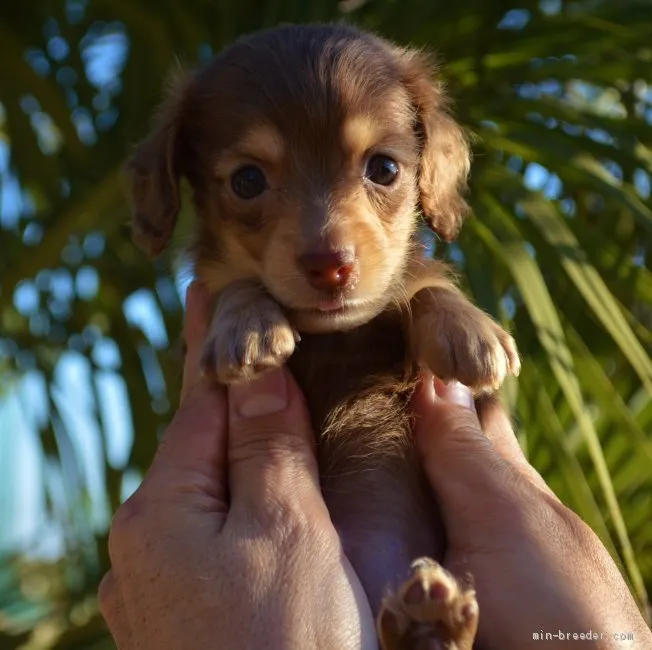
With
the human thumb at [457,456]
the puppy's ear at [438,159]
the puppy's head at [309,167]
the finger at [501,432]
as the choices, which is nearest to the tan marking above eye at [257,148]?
the puppy's head at [309,167]

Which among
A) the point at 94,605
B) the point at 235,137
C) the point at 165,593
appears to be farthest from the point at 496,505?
the point at 94,605

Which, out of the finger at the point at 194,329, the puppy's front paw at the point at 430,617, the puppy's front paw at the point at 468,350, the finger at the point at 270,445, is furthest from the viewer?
the finger at the point at 194,329

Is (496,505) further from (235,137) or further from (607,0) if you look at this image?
(607,0)

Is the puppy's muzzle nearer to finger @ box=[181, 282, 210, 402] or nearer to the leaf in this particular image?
finger @ box=[181, 282, 210, 402]

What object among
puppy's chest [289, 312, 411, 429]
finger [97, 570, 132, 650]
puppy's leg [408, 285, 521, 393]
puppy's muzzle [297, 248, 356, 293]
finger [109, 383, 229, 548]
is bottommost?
finger [97, 570, 132, 650]

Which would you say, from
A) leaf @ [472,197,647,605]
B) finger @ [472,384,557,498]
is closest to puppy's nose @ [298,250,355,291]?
finger @ [472,384,557,498]

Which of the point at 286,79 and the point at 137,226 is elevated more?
the point at 286,79

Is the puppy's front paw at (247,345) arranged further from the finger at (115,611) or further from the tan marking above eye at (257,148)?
the finger at (115,611)
